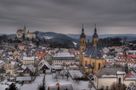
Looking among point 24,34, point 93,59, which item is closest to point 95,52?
point 93,59

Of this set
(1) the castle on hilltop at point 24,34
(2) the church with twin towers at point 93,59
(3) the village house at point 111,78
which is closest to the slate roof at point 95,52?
(2) the church with twin towers at point 93,59

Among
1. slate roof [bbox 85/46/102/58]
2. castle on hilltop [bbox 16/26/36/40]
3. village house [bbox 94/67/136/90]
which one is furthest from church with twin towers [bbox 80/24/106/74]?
castle on hilltop [bbox 16/26/36/40]

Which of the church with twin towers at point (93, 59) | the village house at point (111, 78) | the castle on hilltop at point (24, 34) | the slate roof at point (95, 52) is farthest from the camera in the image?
the castle on hilltop at point (24, 34)

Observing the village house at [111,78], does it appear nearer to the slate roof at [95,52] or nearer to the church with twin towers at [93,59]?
the church with twin towers at [93,59]

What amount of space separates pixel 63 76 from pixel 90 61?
538cm

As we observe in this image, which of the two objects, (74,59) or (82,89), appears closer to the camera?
(82,89)

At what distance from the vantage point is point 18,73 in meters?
40.3

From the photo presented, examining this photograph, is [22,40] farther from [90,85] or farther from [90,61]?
[90,85]

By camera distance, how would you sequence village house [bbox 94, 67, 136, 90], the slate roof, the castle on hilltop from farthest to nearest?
the castle on hilltop
the slate roof
village house [bbox 94, 67, 136, 90]

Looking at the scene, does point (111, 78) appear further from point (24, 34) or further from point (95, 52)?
point (24, 34)

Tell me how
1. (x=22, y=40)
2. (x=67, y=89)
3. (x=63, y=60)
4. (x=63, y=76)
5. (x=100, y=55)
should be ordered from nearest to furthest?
(x=67, y=89) → (x=63, y=76) → (x=100, y=55) → (x=63, y=60) → (x=22, y=40)

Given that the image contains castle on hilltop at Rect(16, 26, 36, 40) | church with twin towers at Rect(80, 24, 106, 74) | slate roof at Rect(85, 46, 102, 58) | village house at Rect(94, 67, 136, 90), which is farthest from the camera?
castle on hilltop at Rect(16, 26, 36, 40)

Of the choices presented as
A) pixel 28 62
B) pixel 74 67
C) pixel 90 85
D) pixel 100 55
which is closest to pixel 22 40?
pixel 28 62

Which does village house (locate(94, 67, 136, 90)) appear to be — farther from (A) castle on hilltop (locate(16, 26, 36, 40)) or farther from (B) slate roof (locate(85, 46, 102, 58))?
(A) castle on hilltop (locate(16, 26, 36, 40))
